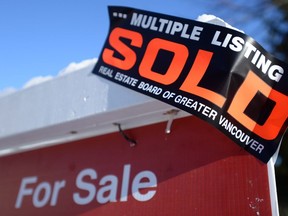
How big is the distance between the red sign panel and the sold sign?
213 mm

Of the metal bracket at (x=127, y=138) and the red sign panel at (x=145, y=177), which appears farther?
the metal bracket at (x=127, y=138)

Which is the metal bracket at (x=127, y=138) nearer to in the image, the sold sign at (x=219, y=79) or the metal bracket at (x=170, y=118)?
the metal bracket at (x=170, y=118)

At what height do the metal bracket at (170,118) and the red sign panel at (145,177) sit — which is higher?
the metal bracket at (170,118)

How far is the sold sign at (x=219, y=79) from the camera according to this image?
1.70 metres

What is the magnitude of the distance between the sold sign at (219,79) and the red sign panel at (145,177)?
21cm

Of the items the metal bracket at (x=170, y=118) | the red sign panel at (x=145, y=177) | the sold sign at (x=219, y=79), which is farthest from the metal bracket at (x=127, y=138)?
the sold sign at (x=219, y=79)

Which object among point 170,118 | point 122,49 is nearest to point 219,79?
point 170,118

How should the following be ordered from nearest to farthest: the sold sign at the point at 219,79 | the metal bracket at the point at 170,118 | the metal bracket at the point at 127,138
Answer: the sold sign at the point at 219,79, the metal bracket at the point at 170,118, the metal bracket at the point at 127,138

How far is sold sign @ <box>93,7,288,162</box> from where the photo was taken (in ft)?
5.58

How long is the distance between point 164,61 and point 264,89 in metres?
0.59

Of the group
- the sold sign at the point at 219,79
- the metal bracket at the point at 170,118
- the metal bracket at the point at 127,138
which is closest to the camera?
the sold sign at the point at 219,79

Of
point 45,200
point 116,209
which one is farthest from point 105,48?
point 45,200

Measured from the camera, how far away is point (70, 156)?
254 cm

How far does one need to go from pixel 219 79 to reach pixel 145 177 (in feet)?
2.60
